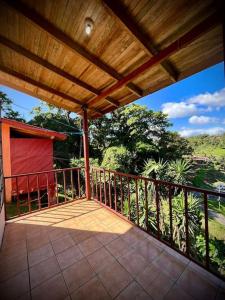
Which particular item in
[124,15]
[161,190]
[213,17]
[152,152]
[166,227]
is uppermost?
[124,15]

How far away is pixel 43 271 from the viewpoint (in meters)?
1.88

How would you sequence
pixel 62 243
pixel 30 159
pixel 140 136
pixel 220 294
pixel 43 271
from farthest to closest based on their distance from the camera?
pixel 140 136 < pixel 30 159 < pixel 62 243 < pixel 43 271 < pixel 220 294

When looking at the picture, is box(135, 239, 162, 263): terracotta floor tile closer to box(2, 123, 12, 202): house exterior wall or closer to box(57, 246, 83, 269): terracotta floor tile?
box(57, 246, 83, 269): terracotta floor tile

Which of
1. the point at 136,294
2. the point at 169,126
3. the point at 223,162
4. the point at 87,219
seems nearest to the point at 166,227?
the point at 87,219

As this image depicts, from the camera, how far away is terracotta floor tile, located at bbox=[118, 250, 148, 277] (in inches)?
73.1

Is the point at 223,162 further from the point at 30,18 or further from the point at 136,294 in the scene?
the point at 30,18

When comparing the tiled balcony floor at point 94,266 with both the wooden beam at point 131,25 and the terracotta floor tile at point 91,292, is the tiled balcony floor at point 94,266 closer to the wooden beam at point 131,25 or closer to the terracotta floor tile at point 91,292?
the terracotta floor tile at point 91,292

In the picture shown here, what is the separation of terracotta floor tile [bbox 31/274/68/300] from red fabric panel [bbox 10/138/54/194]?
4.09m

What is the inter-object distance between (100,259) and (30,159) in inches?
203

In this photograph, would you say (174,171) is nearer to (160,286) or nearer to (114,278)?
(160,286)

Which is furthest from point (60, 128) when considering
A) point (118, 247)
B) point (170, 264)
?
point (170, 264)

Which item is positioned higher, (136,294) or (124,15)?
(124,15)

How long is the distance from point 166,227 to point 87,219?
297cm

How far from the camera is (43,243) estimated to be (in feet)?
7.95
